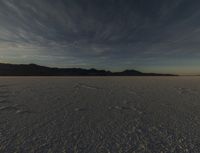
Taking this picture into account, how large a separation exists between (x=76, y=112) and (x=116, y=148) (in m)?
3.01

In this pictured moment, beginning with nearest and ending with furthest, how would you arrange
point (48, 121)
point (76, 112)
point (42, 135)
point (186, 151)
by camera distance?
point (186, 151)
point (42, 135)
point (48, 121)
point (76, 112)

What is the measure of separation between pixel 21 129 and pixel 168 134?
457cm

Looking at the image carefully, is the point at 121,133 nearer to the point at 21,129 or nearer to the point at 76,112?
the point at 76,112

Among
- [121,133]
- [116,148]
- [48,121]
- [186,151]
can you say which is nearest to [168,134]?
[186,151]

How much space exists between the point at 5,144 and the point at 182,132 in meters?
4.98

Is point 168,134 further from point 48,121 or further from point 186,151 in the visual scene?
point 48,121

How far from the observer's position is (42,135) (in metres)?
3.74

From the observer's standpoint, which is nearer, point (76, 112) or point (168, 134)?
point (168, 134)

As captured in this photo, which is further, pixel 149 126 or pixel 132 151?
pixel 149 126

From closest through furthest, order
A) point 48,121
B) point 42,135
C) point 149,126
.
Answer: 1. point 42,135
2. point 149,126
3. point 48,121

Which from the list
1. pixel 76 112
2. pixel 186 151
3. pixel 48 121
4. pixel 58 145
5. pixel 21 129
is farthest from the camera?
pixel 76 112

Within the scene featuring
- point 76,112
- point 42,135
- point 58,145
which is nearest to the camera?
point 58,145

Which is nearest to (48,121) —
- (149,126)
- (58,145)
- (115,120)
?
(58,145)

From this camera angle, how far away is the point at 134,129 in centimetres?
417
